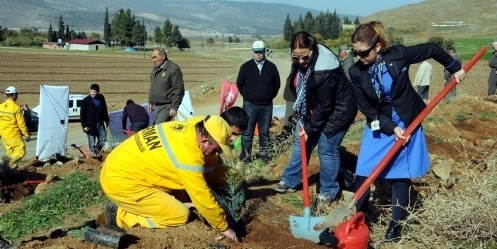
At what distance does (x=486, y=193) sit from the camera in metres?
4.39

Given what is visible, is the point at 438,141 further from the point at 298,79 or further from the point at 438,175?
the point at 298,79

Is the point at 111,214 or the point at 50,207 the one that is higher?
the point at 111,214

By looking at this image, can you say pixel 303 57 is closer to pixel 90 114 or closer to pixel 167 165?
pixel 167 165

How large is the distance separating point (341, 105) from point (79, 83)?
33862 millimetres

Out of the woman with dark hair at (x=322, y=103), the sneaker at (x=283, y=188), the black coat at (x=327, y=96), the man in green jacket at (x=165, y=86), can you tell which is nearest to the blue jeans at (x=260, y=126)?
the man in green jacket at (x=165, y=86)

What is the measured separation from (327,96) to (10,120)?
23.7ft

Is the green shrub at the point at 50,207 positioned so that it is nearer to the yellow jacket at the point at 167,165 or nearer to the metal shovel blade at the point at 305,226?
the yellow jacket at the point at 167,165

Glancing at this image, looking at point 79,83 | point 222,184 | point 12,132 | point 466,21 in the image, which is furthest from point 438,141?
point 466,21

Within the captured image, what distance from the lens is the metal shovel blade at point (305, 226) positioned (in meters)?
4.44

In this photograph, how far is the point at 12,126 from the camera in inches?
398

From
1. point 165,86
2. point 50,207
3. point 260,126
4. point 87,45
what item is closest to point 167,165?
point 50,207

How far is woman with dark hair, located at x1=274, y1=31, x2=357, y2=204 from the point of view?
4.72 meters

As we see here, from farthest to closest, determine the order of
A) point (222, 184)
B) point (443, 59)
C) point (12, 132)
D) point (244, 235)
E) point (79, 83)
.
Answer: point (79, 83)
point (12, 132)
point (222, 184)
point (244, 235)
point (443, 59)

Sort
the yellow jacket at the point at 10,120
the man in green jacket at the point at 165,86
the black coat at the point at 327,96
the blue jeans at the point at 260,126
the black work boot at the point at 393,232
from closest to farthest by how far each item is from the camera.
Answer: the black work boot at the point at 393,232, the black coat at the point at 327,96, the blue jeans at the point at 260,126, the man in green jacket at the point at 165,86, the yellow jacket at the point at 10,120
